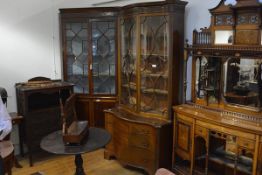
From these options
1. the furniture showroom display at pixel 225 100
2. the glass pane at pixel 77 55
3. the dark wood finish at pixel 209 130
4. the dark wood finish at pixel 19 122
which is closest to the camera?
the dark wood finish at pixel 209 130

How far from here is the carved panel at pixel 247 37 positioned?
2.53 m

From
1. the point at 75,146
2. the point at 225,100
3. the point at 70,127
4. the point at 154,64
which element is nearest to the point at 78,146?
the point at 75,146

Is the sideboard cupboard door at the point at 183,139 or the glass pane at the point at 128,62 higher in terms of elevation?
the glass pane at the point at 128,62

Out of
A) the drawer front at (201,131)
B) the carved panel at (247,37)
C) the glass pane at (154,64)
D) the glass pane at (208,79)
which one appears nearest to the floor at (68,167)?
the glass pane at (154,64)

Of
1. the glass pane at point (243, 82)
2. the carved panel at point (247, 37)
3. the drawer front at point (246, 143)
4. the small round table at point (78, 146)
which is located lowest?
the small round table at point (78, 146)

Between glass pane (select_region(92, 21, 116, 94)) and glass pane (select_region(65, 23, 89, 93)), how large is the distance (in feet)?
0.49

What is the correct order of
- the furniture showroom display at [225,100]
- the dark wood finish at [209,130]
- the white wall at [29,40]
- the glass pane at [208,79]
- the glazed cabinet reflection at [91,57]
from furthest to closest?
the glazed cabinet reflection at [91,57] < the white wall at [29,40] < the glass pane at [208,79] < the furniture showroom display at [225,100] < the dark wood finish at [209,130]

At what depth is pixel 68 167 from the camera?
12.1 ft

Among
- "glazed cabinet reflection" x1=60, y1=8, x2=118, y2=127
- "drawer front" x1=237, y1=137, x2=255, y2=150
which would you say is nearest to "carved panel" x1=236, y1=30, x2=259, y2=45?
"drawer front" x1=237, y1=137, x2=255, y2=150

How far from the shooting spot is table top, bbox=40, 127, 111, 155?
237cm

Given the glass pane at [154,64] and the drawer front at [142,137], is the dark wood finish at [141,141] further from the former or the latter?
the glass pane at [154,64]

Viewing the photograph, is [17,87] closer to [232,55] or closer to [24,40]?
[24,40]

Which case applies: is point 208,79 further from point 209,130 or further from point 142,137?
point 142,137

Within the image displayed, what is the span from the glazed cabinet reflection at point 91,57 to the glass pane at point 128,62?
0.44 metres
